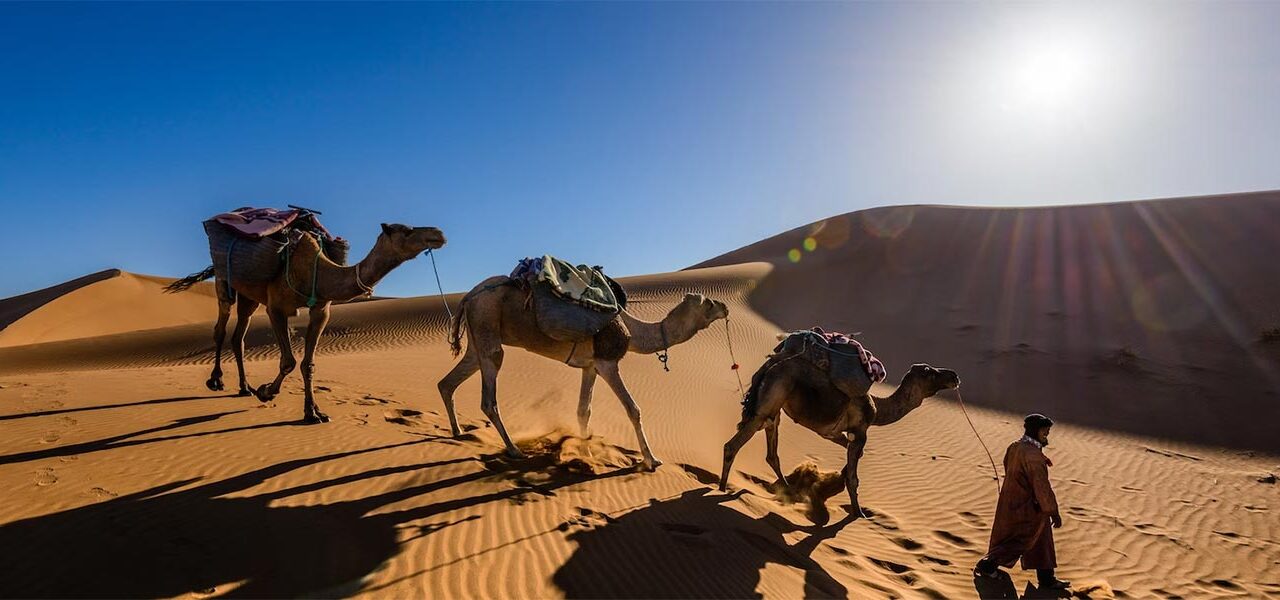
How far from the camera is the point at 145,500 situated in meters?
4.69

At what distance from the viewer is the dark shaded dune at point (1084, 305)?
17297 mm

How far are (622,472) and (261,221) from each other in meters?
6.41

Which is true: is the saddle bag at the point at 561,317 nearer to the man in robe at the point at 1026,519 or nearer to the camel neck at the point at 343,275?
the camel neck at the point at 343,275

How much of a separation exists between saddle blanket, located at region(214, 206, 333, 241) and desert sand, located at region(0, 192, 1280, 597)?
2.65 metres


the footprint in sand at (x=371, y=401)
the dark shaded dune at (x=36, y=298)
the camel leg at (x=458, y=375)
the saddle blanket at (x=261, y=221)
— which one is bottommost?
the footprint in sand at (x=371, y=401)

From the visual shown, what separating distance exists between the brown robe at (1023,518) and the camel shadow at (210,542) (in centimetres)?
536

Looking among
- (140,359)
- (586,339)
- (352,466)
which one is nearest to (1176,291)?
(586,339)

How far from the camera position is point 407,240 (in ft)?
23.5

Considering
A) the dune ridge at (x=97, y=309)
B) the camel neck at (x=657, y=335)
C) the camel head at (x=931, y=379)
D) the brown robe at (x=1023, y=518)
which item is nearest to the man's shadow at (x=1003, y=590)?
the brown robe at (x=1023, y=518)

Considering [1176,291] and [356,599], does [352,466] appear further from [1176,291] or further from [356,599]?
[1176,291]

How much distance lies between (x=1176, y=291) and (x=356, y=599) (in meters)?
33.6

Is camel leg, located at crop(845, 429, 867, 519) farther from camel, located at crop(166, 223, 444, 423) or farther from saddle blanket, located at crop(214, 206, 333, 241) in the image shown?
saddle blanket, located at crop(214, 206, 333, 241)

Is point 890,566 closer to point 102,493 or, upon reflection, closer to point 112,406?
point 102,493

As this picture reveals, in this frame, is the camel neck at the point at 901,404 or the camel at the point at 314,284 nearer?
the camel at the point at 314,284
